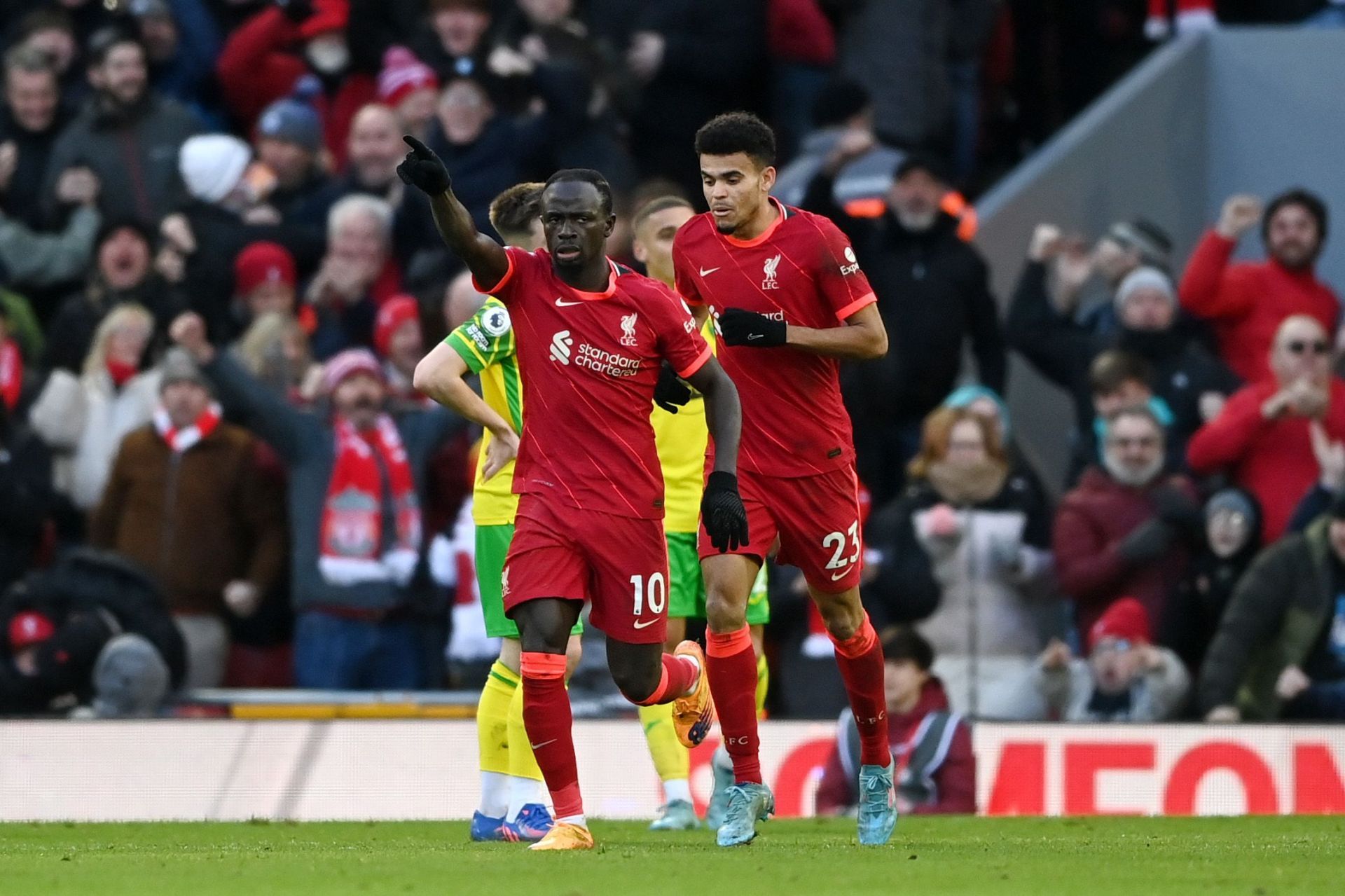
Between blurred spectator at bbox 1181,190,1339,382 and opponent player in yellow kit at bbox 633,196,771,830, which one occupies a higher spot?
blurred spectator at bbox 1181,190,1339,382

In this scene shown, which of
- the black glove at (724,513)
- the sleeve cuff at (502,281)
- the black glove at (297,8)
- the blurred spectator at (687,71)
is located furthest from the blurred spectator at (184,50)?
the black glove at (724,513)

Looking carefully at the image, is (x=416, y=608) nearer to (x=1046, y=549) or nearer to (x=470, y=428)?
(x=470, y=428)

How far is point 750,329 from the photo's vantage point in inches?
333

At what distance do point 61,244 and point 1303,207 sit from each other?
7.07 m

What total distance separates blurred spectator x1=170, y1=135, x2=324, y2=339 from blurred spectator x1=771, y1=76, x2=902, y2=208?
292 cm

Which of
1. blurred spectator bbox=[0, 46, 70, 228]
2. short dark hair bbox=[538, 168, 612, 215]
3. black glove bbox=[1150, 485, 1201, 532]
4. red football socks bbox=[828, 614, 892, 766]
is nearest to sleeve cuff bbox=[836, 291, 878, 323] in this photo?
short dark hair bbox=[538, 168, 612, 215]

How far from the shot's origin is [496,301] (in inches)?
357

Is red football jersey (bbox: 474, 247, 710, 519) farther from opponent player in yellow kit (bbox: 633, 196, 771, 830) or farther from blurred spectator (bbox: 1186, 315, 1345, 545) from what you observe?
blurred spectator (bbox: 1186, 315, 1345, 545)

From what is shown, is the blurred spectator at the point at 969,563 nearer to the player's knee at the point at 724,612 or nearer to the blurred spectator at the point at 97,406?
the blurred spectator at the point at 97,406

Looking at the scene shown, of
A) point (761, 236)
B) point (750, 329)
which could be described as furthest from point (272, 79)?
point (750, 329)

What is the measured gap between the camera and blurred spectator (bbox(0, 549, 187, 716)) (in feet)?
41.1

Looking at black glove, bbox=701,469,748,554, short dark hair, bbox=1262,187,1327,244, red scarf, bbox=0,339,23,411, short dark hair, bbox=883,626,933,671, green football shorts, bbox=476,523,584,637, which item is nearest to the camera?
black glove, bbox=701,469,748,554

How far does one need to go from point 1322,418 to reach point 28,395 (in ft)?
22.8

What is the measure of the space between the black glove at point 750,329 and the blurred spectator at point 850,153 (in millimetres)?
5947
